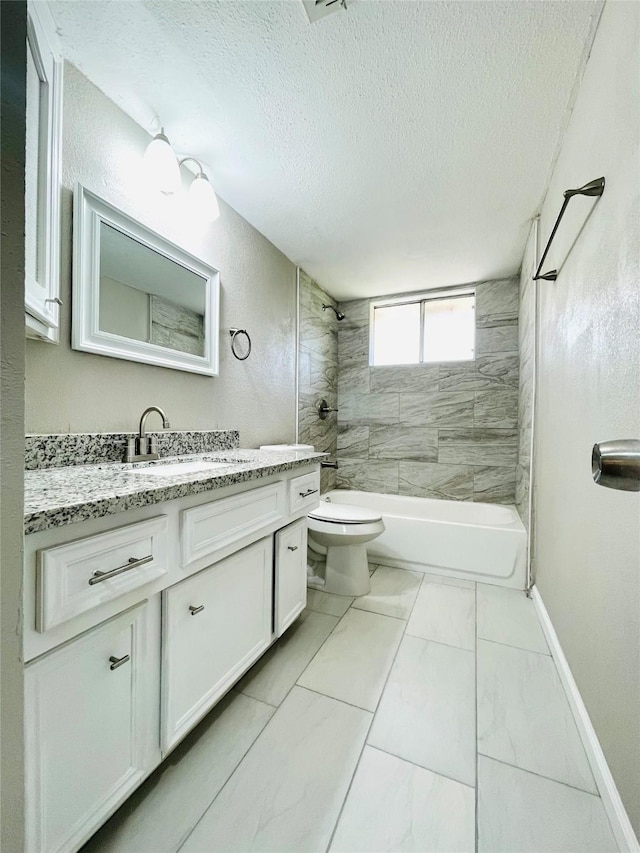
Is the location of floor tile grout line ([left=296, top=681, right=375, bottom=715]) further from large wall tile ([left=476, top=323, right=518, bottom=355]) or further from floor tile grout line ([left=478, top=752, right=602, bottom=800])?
large wall tile ([left=476, top=323, right=518, bottom=355])

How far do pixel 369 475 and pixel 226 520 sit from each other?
2424 millimetres

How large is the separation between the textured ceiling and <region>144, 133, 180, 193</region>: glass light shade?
141 millimetres

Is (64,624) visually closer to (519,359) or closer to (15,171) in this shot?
(15,171)

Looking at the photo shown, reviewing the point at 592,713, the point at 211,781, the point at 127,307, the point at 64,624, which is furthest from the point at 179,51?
the point at 592,713

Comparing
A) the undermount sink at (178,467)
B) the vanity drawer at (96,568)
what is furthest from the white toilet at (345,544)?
the vanity drawer at (96,568)

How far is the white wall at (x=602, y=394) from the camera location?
80 centimetres

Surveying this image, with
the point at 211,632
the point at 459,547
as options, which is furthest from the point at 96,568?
the point at 459,547

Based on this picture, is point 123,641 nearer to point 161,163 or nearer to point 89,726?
point 89,726

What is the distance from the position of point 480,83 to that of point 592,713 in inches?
85.9

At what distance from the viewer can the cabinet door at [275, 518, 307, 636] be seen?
4.57ft

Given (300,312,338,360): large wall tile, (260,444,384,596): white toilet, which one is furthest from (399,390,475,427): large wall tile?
(260,444,384,596): white toilet

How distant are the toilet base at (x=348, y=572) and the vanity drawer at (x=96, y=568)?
1.38 metres

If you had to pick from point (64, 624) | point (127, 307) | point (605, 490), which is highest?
point (127, 307)

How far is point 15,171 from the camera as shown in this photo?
0.36 metres
